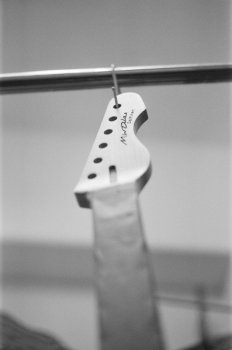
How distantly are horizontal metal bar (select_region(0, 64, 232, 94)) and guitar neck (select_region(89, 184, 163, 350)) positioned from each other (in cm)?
20

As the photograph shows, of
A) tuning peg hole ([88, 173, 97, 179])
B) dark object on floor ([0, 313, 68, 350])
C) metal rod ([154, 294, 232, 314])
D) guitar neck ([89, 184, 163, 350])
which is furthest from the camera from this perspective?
metal rod ([154, 294, 232, 314])

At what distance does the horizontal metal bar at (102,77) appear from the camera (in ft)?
1.82

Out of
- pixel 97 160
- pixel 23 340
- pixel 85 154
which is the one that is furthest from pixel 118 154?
pixel 85 154

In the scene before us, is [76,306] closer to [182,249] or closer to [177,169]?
[182,249]

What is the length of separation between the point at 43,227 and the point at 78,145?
0.21 m

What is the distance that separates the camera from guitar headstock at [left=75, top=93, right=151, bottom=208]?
16.1 inches

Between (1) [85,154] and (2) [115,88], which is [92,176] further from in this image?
(1) [85,154]

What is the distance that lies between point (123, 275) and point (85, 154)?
959 millimetres

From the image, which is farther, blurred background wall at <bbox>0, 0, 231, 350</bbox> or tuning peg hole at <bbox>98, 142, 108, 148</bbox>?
blurred background wall at <bbox>0, 0, 231, 350</bbox>

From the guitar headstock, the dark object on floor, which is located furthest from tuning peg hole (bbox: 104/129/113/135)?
the dark object on floor

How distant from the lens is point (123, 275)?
0.34 meters
